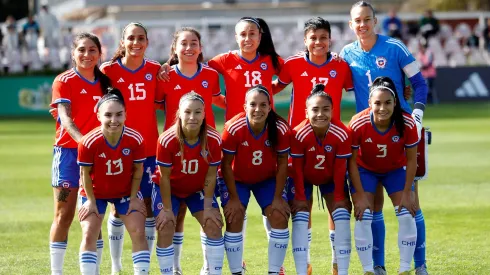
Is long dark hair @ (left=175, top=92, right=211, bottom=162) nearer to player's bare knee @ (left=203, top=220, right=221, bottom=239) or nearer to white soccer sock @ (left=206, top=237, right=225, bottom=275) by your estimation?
player's bare knee @ (left=203, top=220, right=221, bottom=239)

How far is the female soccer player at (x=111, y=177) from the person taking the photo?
7375 mm

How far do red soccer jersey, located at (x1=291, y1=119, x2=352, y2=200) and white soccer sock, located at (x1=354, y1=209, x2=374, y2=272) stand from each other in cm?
28

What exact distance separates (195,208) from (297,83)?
1609 millimetres

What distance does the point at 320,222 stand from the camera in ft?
36.4

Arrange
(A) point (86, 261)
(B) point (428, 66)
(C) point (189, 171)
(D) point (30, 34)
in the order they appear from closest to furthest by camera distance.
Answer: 1. (A) point (86, 261)
2. (C) point (189, 171)
3. (B) point (428, 66)
4. (D) point (30, 34)

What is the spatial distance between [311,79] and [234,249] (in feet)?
5.85

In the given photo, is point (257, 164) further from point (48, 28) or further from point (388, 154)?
point (48, 28)

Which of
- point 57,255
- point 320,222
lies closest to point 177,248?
point 57,255

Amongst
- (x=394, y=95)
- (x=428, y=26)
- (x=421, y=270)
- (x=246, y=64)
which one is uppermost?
(x=428, y=26)

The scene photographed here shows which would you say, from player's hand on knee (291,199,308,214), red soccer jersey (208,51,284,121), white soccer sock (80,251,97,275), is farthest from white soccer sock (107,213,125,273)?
player's hand on knee (291,199,308,214)

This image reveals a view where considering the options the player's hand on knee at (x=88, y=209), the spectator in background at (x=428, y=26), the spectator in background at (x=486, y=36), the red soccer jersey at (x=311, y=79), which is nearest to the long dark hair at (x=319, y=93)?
the red soccer jersey at (x=311, y=79)

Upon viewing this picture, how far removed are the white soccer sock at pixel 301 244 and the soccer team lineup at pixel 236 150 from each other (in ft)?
0.04

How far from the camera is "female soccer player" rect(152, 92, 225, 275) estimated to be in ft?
24.7

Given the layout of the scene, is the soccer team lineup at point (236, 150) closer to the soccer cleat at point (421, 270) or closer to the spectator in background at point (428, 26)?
the soccer cleat at point (421, 270)
